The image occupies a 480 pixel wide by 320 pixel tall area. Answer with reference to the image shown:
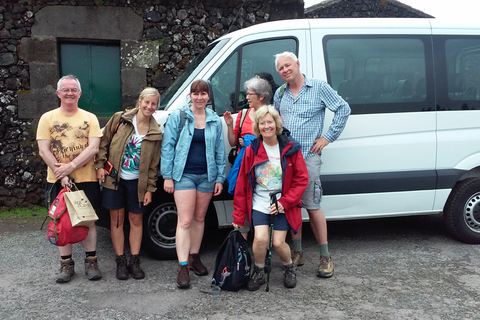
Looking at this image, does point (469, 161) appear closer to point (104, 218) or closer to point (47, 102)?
point (104, 218)

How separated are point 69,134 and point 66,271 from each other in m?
1.22

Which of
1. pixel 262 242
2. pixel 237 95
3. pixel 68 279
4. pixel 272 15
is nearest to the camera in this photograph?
pixel 262 242

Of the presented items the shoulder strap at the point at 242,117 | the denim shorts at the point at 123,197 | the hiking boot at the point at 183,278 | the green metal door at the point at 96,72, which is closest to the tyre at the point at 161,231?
the denim shorts at the point at 123,197

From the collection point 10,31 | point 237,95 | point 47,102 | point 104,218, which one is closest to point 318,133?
point 237,95

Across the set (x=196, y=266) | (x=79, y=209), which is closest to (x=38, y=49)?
(x=79, y=209)

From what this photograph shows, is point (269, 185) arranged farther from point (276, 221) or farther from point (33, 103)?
point (33, 103)

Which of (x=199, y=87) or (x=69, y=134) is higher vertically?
(x=199, y=87)

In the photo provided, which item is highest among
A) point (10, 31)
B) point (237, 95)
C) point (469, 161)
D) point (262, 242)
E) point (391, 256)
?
point (10, 31)

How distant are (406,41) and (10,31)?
564 centimetres

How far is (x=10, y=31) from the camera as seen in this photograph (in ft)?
22.5

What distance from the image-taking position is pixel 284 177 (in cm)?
372

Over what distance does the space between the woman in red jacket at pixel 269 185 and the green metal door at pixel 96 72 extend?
14.2 ft

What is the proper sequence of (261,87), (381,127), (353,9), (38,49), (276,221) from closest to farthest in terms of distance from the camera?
(276,221)
(261,87)
(381,127)
(38,49)
(353,9)

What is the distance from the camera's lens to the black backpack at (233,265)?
3754 millimetres
